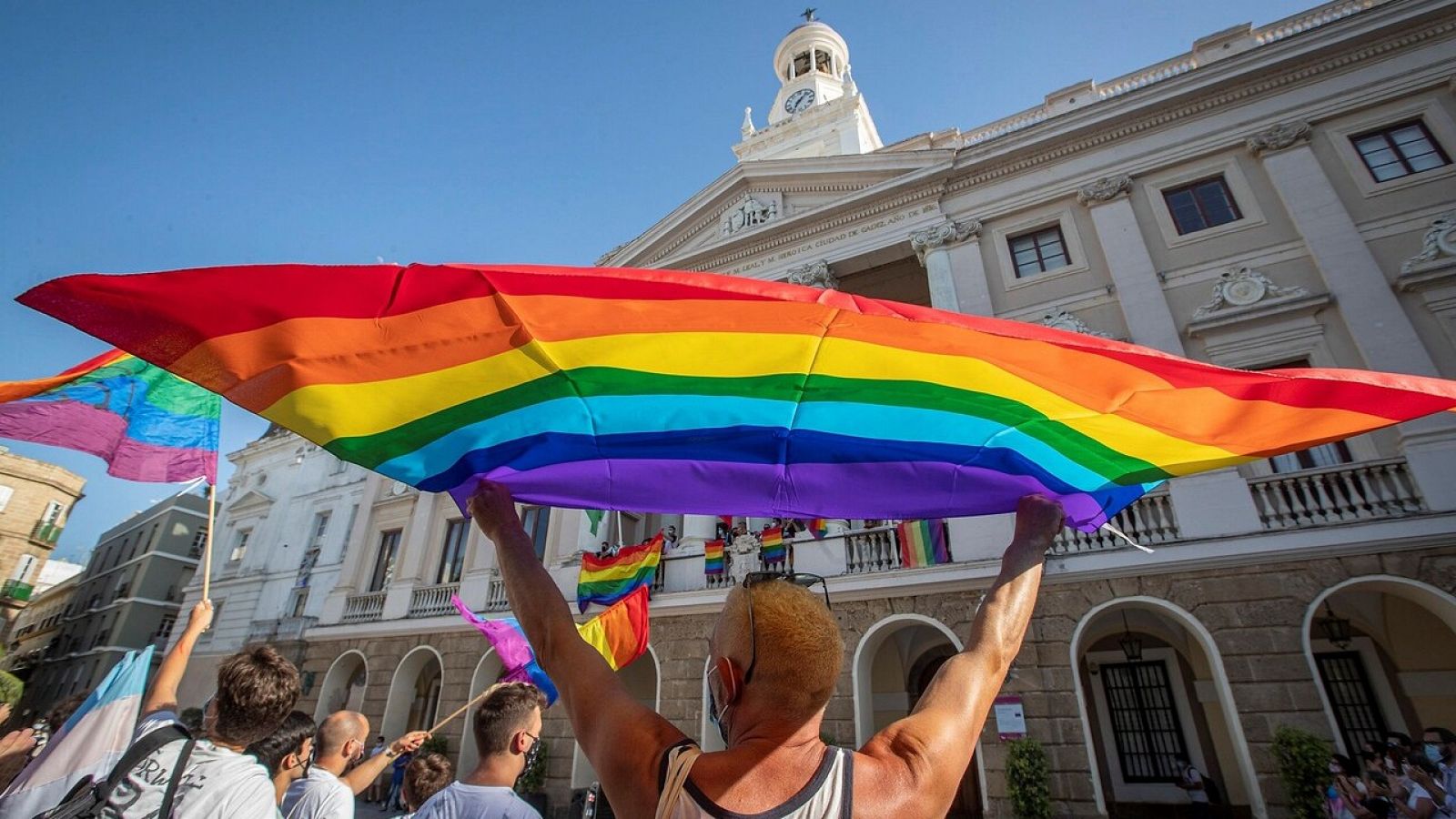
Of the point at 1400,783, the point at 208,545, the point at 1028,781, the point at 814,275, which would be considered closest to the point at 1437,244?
the point at 1400,783

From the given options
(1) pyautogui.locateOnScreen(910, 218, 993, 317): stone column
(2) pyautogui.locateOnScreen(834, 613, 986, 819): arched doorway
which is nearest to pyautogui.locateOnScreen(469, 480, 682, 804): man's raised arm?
(2) pyautogui.locateOnScreen(834, 613, 986, 819): arched doorway

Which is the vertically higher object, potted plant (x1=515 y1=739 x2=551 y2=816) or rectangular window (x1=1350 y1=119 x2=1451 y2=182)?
rectangular window (x1=1350 y1=119 x2=1451 y2=182)

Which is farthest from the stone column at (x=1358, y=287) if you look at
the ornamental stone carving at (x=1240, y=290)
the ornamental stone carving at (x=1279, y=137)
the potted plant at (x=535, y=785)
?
the potted plant at (x=535, y=785)

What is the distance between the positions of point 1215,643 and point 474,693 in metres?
13.8

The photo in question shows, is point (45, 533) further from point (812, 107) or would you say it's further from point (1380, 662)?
point (1380, 662)

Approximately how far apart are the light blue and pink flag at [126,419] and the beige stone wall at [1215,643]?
926cm

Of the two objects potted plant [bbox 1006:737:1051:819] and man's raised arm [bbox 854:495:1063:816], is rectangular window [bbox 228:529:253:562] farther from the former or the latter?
man's raised arm [bbox 854:495:1063:816]

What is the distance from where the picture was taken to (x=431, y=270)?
6.30 ft

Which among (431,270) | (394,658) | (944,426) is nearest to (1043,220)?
A: (944,426)

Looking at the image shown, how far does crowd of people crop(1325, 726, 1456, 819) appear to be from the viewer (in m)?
5.60

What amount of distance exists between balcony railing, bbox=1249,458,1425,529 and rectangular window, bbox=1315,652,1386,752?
2485 mm

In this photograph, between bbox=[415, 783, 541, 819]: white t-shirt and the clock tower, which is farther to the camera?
the clock tower

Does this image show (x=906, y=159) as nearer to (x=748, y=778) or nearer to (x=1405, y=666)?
(x=1405, y=666)

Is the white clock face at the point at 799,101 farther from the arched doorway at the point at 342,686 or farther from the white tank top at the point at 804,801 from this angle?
the white tank top at the point at 804,801
